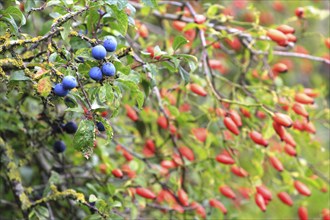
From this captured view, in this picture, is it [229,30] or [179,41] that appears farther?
[229,30]

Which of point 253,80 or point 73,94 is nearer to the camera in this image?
point 73,94

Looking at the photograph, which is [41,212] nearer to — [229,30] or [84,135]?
[84,135]

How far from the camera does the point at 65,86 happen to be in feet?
4.65

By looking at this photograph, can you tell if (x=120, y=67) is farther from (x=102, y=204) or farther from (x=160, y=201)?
(x=160, y=201)

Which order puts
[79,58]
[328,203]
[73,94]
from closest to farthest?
[73,94]
[79,58]
[328,203]

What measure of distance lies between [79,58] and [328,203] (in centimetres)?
257

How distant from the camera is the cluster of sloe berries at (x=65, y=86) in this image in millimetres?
1406

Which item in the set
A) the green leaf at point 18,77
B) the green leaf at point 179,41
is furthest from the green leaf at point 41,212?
the green leaf at point 179,41

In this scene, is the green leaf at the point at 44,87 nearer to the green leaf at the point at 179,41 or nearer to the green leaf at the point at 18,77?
the green leaf at the point at 18,77

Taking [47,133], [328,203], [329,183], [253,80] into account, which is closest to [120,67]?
[47,133]

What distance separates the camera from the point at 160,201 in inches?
98.0

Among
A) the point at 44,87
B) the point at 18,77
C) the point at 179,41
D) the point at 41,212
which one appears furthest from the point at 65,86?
the point at 41,212

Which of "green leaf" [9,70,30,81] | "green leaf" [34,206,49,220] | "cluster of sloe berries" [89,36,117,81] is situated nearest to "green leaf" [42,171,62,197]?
"green leaf" [34,206,49,220]

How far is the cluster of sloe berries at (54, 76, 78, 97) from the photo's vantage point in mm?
1406
